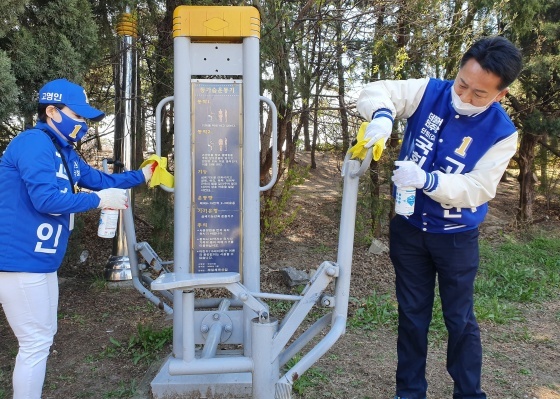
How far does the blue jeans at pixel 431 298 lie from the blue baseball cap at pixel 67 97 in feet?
5.79

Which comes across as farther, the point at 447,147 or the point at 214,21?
the point at 214,21

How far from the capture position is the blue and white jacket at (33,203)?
238 cm

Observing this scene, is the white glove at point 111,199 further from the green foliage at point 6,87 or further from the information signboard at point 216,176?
the green foliage at point 6,87

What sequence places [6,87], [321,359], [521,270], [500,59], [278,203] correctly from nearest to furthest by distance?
[500,59] < [6,87] < [321,359] < [521,270] < [278,203]

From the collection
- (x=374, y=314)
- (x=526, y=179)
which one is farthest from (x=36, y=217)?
(x=526, y=179)

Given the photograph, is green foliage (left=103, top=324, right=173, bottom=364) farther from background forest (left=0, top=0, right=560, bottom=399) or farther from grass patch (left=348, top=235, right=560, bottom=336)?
grass patch (left=348, top=235, right=560, bottom=336)

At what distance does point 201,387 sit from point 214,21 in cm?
212

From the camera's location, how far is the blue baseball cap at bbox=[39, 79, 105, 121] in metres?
2.56

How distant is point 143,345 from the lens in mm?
3795

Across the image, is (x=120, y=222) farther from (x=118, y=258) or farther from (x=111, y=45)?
(x=111, y=45)

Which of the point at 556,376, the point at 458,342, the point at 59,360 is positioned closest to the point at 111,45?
the point at 59,360

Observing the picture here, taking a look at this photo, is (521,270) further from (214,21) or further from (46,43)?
(46,43)

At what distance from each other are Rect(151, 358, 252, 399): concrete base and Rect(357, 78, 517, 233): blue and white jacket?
4.62 ft

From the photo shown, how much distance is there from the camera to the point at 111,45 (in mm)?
5285
